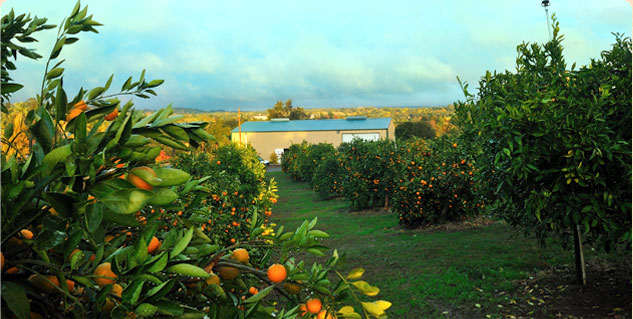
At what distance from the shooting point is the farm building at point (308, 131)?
38.3 meters

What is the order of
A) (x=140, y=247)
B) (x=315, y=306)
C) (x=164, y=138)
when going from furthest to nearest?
(x=315, y=306), (x=164, y=138), (x=140, y=247)

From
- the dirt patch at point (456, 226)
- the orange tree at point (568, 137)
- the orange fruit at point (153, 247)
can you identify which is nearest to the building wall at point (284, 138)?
the dirt patch at point (456, 226)

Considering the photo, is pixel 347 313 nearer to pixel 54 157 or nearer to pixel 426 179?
pixel 54 157

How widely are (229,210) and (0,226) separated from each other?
4988mm

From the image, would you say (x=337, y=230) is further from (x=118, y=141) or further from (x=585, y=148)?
(x=118, y=141)

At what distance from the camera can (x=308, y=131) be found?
3906 centimetres

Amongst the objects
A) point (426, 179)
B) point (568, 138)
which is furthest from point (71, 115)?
point (426, 179)

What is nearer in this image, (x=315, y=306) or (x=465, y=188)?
(x=315, y=306)

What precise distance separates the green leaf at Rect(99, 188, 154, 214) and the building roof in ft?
123

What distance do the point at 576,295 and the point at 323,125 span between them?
3546 centimetres

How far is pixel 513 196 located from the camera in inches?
165

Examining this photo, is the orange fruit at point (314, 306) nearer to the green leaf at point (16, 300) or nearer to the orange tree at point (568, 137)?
the green leaf at point (16, 300)

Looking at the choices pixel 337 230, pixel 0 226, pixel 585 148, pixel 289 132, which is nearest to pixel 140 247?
pixel 0 226

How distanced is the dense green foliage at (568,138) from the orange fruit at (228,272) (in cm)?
289
